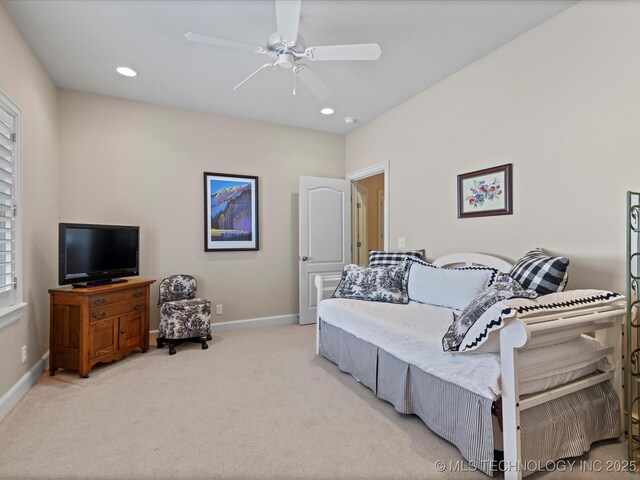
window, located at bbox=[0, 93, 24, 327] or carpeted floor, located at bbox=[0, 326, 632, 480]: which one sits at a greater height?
window, located at bbox=[0, 93, 24, 327]

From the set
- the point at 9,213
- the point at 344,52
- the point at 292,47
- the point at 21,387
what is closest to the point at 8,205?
the point at 9,213

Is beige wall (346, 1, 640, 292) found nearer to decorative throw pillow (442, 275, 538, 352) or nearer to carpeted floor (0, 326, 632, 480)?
decorative throw pillow (442, 275, 538, 352)

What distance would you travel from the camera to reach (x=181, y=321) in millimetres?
3328

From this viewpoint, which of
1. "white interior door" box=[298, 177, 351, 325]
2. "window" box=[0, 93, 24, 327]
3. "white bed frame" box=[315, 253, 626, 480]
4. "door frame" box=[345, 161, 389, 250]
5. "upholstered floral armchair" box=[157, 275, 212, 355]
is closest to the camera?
"white bed frame" box=[315, 253, 626, 480]

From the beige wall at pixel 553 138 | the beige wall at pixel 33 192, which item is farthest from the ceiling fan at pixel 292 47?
the beige wall at pixel 33 192

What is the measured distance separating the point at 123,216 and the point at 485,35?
3764mm

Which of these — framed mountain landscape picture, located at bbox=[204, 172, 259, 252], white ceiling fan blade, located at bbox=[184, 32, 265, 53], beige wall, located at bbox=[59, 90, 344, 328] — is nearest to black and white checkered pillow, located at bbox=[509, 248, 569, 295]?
white ceiling fan blade, located at bbox=[184, 32, 265, 53]

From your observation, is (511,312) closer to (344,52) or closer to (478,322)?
(478,322)

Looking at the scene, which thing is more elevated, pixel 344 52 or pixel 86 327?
pixel 344 52

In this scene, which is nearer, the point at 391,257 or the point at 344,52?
the point at 344,52

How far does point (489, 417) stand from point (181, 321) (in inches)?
110

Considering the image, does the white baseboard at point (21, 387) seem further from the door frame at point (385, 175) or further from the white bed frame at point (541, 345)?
the door frame at point (385, 175)

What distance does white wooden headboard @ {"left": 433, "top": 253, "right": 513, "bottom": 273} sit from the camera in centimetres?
260

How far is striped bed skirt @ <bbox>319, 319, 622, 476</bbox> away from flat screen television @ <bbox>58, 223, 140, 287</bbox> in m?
2.62
